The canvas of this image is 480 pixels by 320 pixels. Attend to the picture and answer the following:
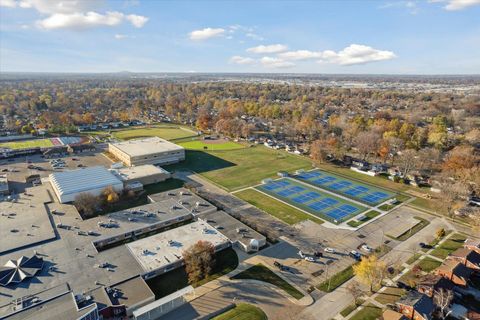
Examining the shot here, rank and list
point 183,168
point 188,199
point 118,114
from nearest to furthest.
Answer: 1. point 188,199
2. point 183,168
3. point 118,114

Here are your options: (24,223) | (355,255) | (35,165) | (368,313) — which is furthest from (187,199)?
(35,165)

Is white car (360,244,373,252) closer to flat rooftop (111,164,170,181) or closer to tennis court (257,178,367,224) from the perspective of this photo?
tennis court (257,178,367,224)

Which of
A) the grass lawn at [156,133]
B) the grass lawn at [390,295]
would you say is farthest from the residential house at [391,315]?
the grass lawn at [156,133]

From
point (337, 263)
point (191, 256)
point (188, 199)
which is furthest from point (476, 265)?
point (188, 199)

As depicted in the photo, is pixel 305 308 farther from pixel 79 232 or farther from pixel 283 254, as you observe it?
pixel 79 232

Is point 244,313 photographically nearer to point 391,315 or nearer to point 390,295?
point 391,315
